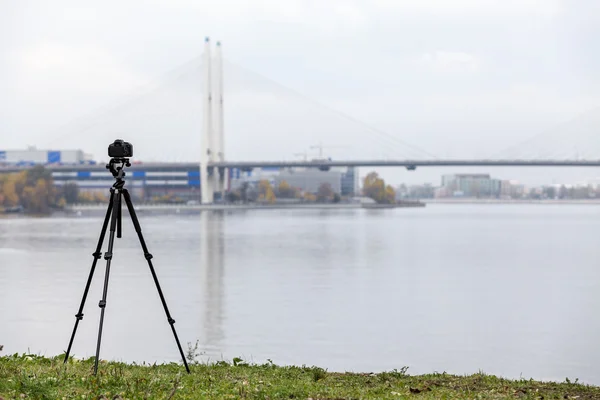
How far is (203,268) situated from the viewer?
28.0 meters

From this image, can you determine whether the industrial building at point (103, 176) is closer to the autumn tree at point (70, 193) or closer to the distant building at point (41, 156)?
the distant building at point (41, 156)

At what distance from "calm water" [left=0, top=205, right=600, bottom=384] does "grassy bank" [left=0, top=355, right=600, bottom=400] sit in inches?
138

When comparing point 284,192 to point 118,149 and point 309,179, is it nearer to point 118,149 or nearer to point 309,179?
point 309,179

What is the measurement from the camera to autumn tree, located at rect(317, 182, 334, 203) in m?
158

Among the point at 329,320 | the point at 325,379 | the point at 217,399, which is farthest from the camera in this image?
the point at 329,320

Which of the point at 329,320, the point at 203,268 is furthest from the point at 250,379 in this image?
the point at 203,268

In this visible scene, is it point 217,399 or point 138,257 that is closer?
point 217,399

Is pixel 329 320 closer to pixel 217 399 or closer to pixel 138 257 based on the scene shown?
pixel 217 399

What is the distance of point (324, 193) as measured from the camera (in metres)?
164

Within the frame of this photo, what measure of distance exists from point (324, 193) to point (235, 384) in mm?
158188

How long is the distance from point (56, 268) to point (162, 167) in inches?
3028

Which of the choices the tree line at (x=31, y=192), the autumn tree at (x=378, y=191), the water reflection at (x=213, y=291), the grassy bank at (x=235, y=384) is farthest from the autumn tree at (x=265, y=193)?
the grassy bank at (x=235, y=384)

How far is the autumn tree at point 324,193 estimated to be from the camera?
15768cm

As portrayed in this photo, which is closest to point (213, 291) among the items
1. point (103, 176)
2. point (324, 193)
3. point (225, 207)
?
point (225, 207)
